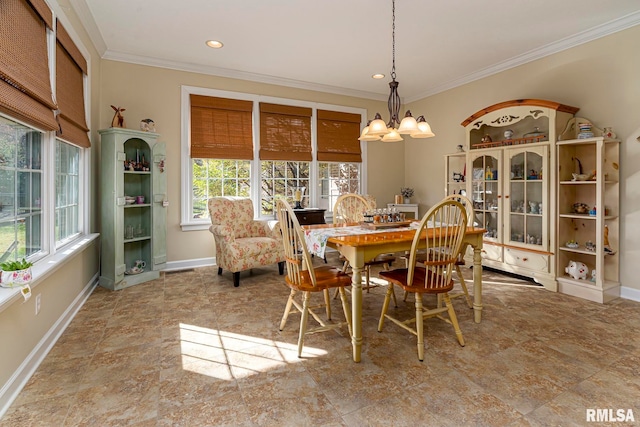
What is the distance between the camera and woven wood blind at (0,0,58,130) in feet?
5.82

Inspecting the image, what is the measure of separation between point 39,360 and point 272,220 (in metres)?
3.05

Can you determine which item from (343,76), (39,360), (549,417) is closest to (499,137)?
(343,76)

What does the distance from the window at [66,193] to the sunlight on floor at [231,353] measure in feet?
4.77

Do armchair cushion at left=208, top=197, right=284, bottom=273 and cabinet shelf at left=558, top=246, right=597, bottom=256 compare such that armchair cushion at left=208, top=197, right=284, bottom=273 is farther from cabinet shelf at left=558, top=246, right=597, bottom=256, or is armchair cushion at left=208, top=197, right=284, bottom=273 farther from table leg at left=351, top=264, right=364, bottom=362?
cabinet shelf at left=558, top=246, right=597, bottom=256

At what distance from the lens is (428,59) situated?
4227mm

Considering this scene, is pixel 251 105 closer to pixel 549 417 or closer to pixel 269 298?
pixel 269 298

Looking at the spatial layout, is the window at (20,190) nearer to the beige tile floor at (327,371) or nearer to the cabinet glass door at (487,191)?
the beige tile floor at (327,371)

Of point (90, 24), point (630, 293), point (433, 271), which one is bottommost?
point (630, 293)

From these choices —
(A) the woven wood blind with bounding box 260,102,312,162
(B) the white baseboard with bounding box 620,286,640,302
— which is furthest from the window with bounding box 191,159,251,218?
(B) the white baseboard with bounding box 620,286,640,302

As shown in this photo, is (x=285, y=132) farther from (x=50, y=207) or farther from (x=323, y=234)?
(x=50, y=207)

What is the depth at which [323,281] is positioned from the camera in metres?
2.32

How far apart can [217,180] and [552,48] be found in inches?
175

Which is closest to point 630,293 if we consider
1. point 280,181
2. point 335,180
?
point 335,180

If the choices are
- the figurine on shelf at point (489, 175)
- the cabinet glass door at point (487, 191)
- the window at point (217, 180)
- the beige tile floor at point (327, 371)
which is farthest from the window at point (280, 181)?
the figurine on shelf at point (489, 175)
